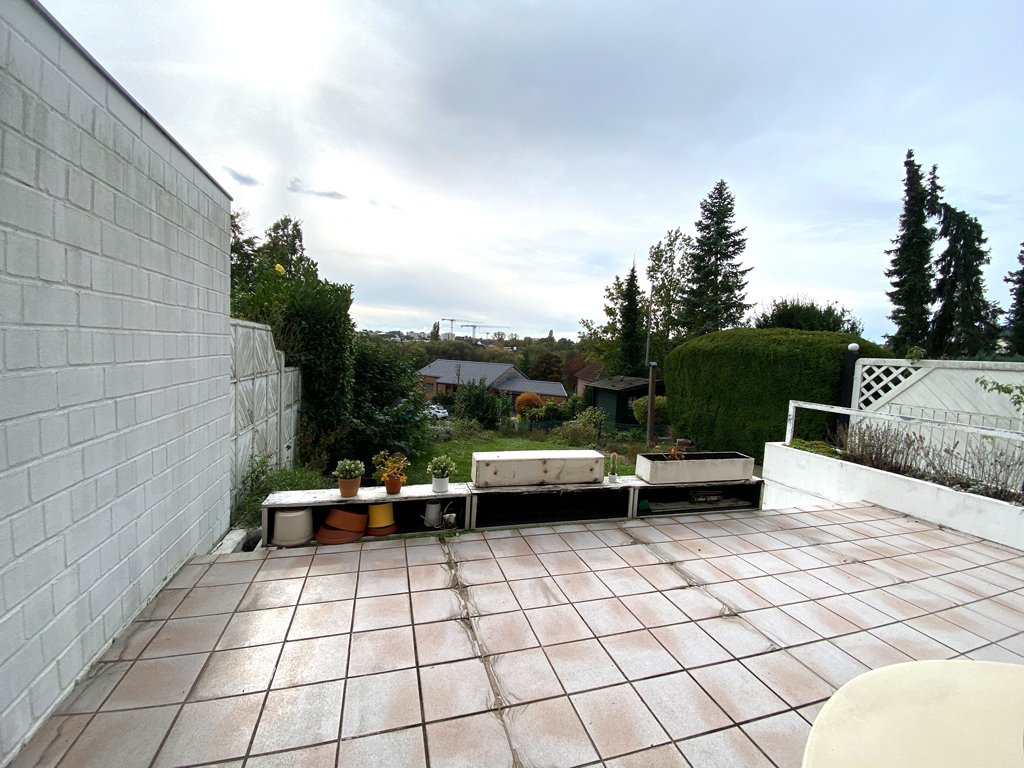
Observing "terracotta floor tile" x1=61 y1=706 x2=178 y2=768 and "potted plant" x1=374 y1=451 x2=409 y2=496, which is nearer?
"terracotta floor tile" x1=61 y1=706 x2=178 y2=768

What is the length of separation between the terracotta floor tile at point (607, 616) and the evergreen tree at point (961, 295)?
74.9 feet

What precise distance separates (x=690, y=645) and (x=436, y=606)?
1.25 meters

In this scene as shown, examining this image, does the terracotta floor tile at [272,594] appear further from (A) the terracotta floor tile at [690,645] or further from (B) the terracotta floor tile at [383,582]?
(A) the terracotta floor tile at [690,645]

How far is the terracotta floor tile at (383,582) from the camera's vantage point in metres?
Result: 2.41

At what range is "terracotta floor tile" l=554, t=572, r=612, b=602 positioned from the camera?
7.98 feet

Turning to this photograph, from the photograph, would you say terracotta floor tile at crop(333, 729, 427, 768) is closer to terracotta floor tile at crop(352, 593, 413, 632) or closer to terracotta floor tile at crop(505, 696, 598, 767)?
terracotta floor tile at crop(505, 696, 598, 767)

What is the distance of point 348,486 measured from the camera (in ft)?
10.5

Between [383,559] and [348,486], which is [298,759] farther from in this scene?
[348,486]

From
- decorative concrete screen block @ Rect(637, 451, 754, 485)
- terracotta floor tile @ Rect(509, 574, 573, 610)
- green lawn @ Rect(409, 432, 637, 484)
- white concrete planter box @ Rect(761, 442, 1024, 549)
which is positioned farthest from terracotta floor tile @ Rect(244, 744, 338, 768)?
green lawn @ Rect(409, 432, 637, 484)

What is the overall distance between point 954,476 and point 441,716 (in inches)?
195

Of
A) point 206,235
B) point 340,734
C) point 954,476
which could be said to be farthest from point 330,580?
point 954,476

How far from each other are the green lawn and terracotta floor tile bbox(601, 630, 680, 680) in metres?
4.66

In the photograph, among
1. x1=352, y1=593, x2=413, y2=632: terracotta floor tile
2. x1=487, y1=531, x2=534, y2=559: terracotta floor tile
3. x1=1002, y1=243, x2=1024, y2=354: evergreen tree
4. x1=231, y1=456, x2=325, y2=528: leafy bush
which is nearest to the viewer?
x1=352, y1=593, x2=413, y2=632: terracotta floor tile

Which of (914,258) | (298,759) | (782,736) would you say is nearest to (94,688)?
(298,759)
